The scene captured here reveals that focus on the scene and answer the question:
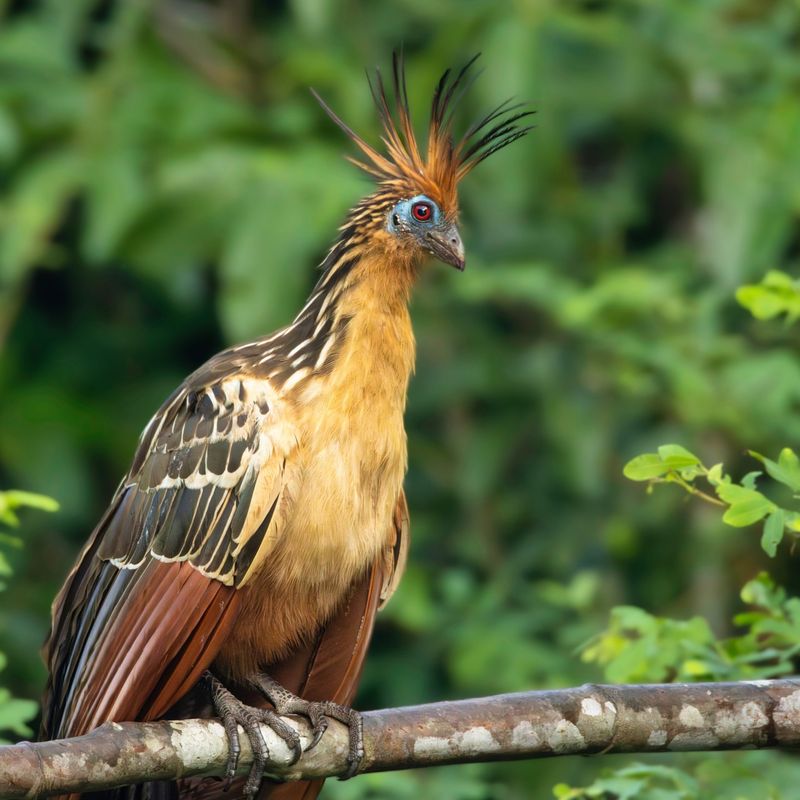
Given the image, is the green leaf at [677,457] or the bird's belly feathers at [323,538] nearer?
the green leaf at [677,457]

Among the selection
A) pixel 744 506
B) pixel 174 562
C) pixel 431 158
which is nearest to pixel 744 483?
pixel 744 506

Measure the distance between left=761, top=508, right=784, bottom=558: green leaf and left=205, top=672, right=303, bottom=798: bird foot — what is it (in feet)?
4.38

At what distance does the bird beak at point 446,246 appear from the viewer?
4395 millimetres

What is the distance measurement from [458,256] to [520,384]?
274 centimetres

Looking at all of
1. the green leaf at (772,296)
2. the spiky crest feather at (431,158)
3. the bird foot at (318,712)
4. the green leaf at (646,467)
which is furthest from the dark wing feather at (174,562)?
the green leaf at (772,296)

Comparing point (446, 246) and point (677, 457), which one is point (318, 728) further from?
point (446, 246)

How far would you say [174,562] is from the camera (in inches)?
159

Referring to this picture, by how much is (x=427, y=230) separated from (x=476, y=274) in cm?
228

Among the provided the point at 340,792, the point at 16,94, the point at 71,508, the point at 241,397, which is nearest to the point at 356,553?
the point at 241,397

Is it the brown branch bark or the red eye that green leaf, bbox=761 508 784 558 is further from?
the red eye

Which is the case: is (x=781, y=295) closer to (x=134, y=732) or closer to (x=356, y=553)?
(x=356, y=553)

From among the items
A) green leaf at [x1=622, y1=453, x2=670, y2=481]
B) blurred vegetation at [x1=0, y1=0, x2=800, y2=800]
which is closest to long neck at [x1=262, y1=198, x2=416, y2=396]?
green leaf at [x1=622, y1=453, x2=670, y2=481]

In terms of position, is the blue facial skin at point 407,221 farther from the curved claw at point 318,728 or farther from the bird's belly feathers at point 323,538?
the curved claw at point 318,728

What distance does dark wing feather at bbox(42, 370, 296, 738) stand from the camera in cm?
388
